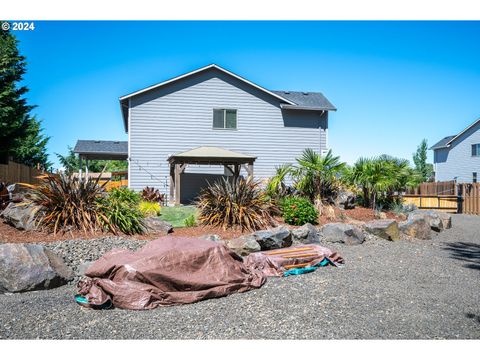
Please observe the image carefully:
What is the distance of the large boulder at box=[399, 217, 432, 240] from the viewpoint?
34.3 feet

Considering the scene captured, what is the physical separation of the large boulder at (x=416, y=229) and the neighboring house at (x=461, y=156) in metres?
22.7

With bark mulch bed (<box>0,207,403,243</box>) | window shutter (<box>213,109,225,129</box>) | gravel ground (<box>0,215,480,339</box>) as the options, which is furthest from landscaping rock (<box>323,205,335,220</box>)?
window shutter (<box>213,109,225,129</box>)

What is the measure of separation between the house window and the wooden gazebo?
1321mm

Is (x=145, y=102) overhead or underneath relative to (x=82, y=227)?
overhead

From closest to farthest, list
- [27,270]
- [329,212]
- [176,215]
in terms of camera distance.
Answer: [27,270] → [329,212] → [176,215]

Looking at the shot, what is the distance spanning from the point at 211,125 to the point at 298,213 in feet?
31.7

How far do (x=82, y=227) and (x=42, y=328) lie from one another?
179 inches

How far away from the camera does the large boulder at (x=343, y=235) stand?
9.13 m

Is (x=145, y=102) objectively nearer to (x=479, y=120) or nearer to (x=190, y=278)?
(x=190, y=278)

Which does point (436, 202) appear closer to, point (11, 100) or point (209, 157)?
point (209, 157)

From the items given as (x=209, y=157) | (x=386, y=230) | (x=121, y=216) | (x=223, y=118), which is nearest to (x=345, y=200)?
(x=386, y=230)

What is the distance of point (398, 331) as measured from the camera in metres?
3.77

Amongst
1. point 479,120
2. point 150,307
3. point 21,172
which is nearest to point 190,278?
point 150,307

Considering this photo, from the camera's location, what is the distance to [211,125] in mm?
18719
